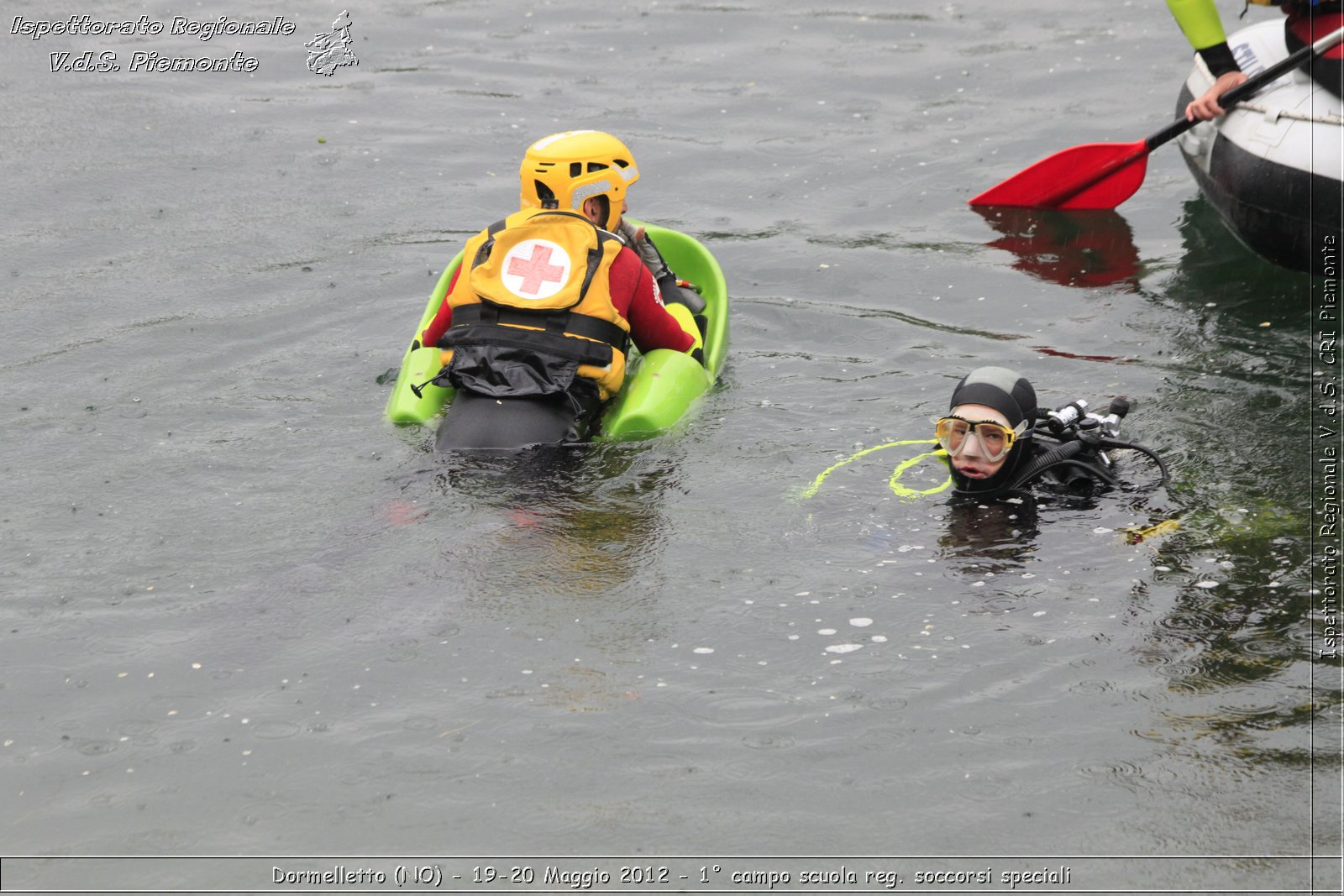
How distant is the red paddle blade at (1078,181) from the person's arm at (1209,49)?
32.9 inches

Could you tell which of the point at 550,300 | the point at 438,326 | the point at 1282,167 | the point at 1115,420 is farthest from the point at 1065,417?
the point at 1282,167

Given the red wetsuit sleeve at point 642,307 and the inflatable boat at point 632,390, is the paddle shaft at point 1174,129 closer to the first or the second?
the inflatable boat at point 632,390

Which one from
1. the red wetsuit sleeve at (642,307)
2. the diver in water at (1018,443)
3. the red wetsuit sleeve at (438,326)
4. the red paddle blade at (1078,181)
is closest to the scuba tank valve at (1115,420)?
the diver in water at (1018,443)

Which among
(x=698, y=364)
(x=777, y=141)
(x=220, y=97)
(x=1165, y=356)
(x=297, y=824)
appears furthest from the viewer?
(x=220, y=97)

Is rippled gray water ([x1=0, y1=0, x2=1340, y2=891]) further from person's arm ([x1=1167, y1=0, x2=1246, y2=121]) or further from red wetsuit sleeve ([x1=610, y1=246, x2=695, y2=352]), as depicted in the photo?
person's arm ([x1=1167, y1=0, x2=1246, y2=121])

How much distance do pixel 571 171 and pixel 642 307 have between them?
0.74 m

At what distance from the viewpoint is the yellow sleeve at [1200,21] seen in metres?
9.19

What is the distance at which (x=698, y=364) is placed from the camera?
7562 mm

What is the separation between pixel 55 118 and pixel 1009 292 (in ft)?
26.6

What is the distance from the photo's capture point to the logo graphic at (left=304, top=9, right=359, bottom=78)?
13711 mm

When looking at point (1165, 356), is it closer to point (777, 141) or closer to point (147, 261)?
point (777, 141)

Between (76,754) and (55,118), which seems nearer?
(76,754)

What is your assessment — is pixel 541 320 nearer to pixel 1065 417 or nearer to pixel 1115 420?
pixel 1065 417

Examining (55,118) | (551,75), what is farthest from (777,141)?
(55,118)
